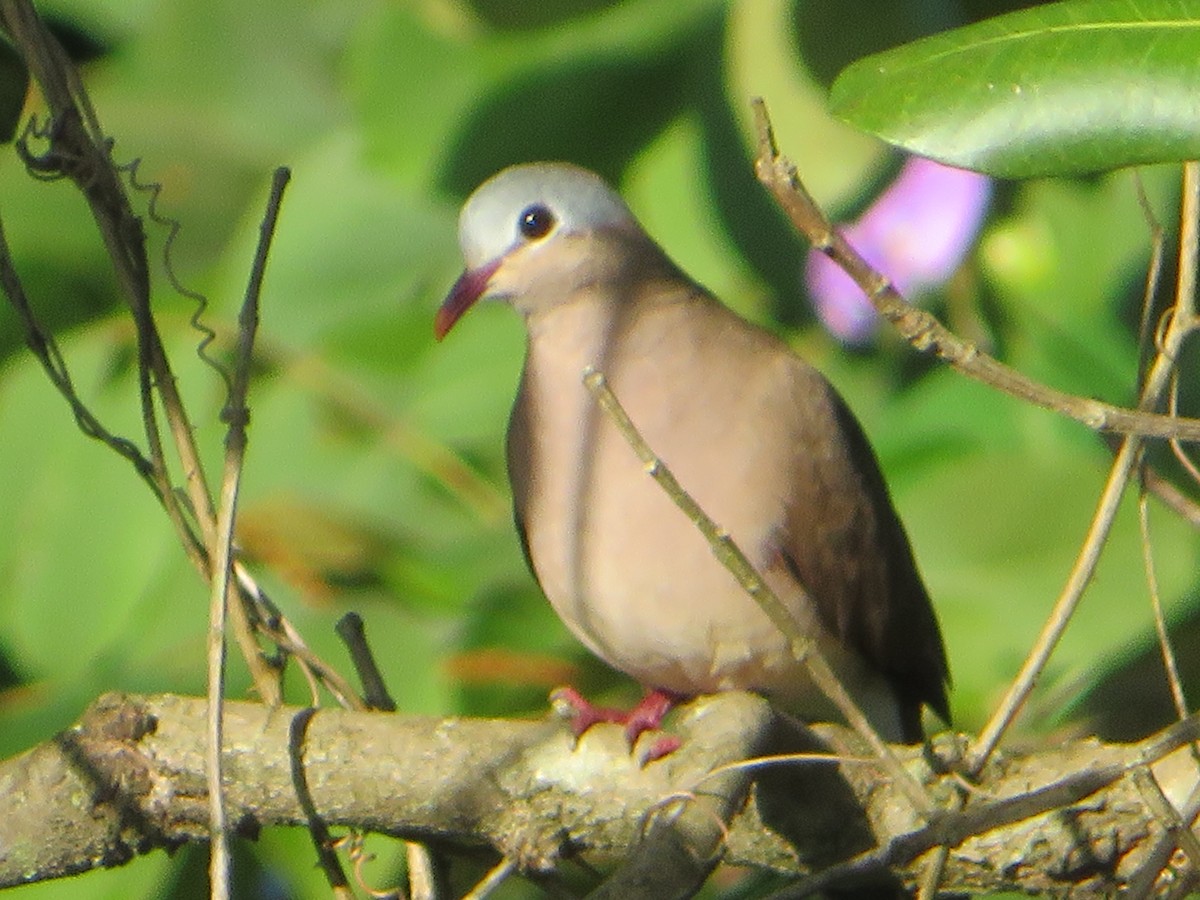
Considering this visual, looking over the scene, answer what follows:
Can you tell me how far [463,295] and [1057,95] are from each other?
1517 mm

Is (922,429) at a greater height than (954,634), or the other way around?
(922,429)

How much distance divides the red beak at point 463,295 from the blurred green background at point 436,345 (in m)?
0.37

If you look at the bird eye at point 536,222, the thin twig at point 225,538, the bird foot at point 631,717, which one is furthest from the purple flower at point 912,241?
the thin twig at point 225,538

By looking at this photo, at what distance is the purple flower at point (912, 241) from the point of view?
3.90 meters

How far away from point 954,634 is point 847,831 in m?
0.90

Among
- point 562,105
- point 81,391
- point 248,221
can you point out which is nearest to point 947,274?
point 562,105

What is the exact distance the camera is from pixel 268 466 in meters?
3.40

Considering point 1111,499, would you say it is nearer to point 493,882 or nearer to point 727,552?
point 727,552

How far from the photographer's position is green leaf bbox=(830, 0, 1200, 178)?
1693mm

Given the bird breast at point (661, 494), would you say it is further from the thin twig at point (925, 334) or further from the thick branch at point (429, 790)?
the thin twig at point (925, 334)

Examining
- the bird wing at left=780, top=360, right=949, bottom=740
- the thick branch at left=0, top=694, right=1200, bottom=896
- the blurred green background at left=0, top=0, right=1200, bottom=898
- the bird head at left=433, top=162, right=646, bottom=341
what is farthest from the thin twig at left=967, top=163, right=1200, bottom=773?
the bird head at left=433, top=162, right=646, bottom=341

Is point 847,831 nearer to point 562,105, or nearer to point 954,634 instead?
point 954,634

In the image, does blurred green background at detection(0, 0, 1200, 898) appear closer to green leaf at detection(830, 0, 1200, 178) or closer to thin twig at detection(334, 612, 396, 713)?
Answer: thin twig at detection(334, 612, 396, 713)

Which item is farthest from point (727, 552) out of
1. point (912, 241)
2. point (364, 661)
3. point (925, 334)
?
point (912, 241)
